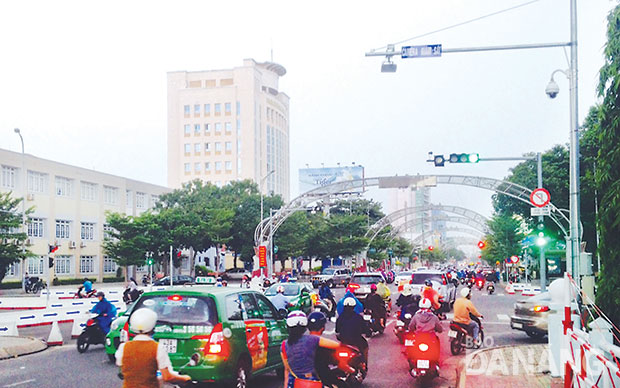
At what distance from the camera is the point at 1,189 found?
49.2 metres

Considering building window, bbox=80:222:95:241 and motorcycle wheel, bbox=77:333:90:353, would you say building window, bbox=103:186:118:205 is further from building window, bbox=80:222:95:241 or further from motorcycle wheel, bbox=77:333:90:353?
motorcycle wheel, bbox=77:333:90:353

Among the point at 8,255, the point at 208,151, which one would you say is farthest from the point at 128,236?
the point at 208,151

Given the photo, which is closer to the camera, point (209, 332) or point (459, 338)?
point (209, 332)

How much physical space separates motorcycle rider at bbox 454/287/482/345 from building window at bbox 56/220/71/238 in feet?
162

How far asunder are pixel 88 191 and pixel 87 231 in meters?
3.80

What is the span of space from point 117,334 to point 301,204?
153 feet

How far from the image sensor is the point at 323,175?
126m

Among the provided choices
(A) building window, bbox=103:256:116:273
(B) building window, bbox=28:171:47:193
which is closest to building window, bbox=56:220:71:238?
(B) building window, bbox=28:171:47:193

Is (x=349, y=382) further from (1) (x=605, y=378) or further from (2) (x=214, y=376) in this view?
(1) (x=605, y=378)

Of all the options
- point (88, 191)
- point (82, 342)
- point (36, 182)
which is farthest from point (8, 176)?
point (82, 342)

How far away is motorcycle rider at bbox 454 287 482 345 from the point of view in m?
14.2

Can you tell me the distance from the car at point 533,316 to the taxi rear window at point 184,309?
1108 centimetres

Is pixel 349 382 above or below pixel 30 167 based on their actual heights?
below

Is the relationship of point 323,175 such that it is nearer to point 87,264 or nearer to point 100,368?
point 87,264
